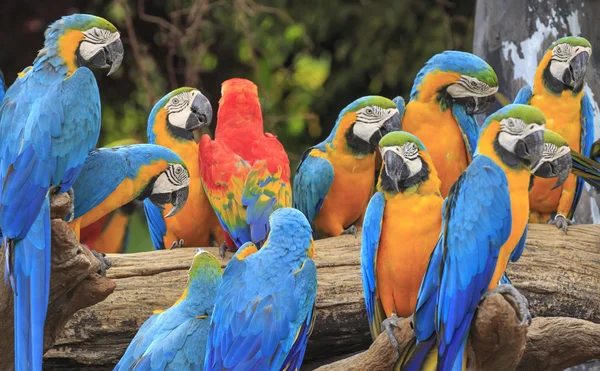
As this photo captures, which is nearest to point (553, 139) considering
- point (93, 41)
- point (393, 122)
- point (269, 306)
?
point (393, 122)

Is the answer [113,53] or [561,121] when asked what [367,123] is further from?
[113,53]

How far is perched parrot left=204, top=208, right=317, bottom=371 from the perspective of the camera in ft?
8.88

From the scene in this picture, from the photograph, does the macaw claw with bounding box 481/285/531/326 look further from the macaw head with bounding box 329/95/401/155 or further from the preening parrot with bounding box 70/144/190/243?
the preening parrot with bounding box 70/144/190/243

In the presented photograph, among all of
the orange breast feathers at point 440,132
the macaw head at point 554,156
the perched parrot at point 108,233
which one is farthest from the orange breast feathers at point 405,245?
the perched parrot at point 108,233

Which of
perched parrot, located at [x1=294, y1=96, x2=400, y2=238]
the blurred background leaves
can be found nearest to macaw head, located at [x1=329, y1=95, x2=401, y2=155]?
perched parrot, located at [x1=294, y1=96, x2=400, y2=238]

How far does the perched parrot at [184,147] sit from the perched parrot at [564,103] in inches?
57.1

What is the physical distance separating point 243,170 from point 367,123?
0.55 m

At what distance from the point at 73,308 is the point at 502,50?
3.01 metres

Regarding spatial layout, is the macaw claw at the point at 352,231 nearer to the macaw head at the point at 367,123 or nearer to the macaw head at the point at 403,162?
the macaw head at the point at 367,123

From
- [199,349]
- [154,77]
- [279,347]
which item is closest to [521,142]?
[279,347]

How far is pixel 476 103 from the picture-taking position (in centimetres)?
373

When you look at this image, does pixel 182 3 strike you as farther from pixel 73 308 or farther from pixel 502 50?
pixel 73 308

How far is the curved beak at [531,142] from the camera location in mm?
2680

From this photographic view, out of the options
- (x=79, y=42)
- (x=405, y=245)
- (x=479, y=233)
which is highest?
(x=79, y=42)
